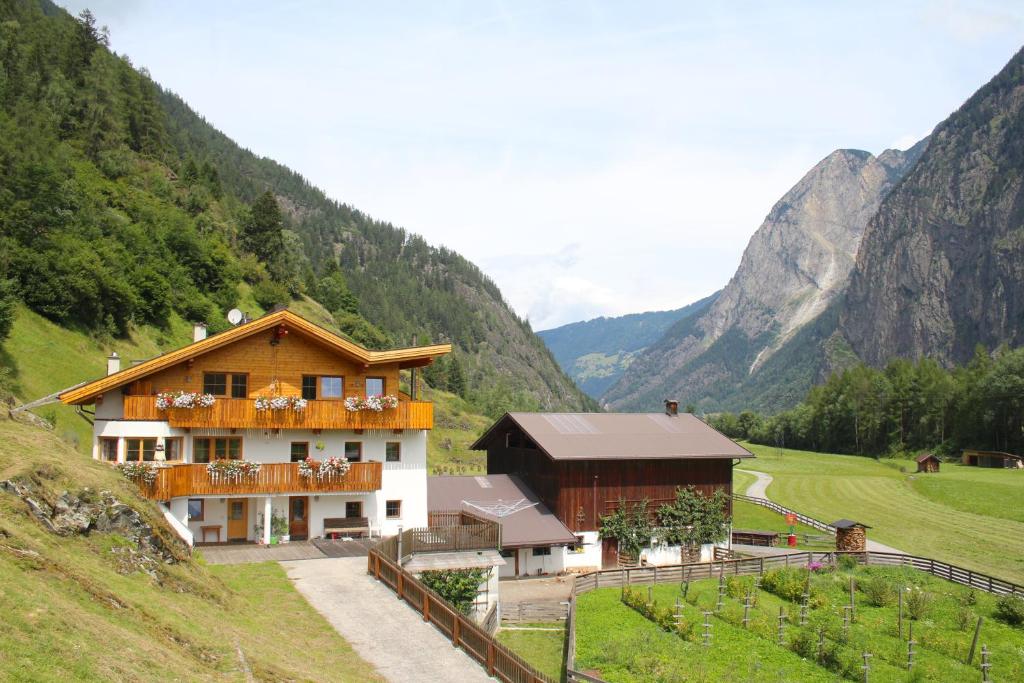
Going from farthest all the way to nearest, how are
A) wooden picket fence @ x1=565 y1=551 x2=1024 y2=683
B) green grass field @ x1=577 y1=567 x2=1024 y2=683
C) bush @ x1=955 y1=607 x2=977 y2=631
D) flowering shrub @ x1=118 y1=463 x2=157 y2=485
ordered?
1. wooden picket fence @ x1=565 y1=551 x2=1024 y2=683
2. bush @ x1=955 y1=607 x2=977 y2=631
3. flowering shrub @ x1=118 y1=463 x2=157 y2=485
4. green grass field @ x1=577 y1=567 x2=1024 y2=683

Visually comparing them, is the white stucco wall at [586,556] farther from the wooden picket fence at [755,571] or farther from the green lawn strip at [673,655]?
the green lawn strip at [673,655]

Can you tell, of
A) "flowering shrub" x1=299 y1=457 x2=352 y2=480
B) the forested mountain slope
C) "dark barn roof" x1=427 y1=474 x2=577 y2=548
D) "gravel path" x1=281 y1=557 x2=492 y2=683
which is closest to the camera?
"gravel path" x1=281 y1=557 x2=492 y2=683

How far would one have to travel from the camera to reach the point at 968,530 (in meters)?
55.4

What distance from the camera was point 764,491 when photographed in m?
79.7

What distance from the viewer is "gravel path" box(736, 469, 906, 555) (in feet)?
166

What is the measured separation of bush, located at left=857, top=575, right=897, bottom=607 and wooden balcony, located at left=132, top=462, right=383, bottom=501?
21.5 meters

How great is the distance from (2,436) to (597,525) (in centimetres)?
2864

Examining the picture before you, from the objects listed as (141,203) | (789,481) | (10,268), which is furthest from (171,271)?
(789,481)

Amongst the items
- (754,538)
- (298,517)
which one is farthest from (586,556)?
(754,538)

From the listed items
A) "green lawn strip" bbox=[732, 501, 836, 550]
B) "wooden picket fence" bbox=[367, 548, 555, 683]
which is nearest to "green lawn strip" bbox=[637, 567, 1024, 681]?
"green lawn strip" bbox=[732, 501, 836, 550]

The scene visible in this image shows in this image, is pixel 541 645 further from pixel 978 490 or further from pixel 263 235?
pixel 263 235

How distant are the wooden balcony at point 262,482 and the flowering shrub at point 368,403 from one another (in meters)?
2.27

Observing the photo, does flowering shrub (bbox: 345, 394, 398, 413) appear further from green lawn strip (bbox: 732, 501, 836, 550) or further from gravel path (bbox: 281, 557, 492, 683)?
green lawn strip (bbox: 732, 501, 836, 550)

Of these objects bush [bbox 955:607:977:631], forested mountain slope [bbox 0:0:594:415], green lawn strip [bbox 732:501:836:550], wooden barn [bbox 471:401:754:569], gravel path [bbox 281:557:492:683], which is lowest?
green lawn strip [bbox 732:501:836:550]
